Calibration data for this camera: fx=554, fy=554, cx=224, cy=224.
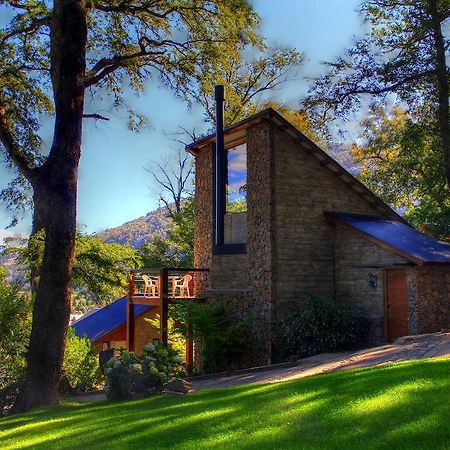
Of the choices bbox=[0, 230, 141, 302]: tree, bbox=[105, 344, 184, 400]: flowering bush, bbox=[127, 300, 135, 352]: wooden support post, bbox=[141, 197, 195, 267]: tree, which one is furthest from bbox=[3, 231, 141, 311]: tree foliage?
bbox=[141, 197, 195, 267]: tree

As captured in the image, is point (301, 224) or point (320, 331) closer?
point (320, 331)

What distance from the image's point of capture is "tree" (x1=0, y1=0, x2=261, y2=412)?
11.7 m

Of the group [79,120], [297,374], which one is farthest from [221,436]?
[79,120]

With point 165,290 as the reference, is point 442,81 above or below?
above

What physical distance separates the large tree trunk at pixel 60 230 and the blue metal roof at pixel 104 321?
10971 millimetres

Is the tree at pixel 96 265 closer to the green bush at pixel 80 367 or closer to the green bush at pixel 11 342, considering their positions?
the green bush at pixel 11 342

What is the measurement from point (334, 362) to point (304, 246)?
5.38m

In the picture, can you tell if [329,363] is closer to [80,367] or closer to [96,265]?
[80,367]

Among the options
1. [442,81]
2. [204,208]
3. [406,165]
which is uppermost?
[442,81]

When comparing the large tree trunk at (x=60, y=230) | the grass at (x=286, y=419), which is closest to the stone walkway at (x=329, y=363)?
the large tree trunk at (x=60, y=230)

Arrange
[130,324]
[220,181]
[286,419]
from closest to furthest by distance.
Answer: [286,419]
[220,181]
[130,324]

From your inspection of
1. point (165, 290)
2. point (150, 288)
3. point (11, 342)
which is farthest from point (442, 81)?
point (11, 342)

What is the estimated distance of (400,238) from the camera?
15594mm

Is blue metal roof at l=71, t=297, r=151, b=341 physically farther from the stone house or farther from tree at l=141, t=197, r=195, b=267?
the stone house
